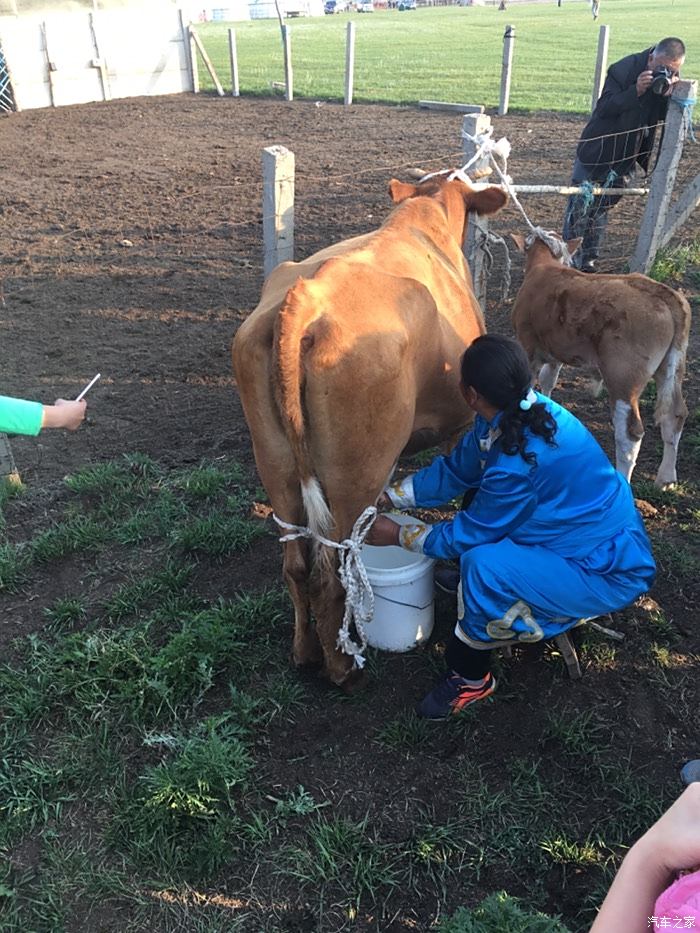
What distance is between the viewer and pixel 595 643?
3.12 meters

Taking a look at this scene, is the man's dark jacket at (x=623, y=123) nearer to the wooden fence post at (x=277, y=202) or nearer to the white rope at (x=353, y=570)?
the wooden fence post at (x=277, y=202)

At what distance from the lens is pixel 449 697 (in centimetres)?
281

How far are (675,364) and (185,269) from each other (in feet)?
16.0

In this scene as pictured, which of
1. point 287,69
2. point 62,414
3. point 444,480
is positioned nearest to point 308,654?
point 444,480

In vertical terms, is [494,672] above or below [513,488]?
below

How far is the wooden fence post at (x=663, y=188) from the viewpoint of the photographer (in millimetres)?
6027

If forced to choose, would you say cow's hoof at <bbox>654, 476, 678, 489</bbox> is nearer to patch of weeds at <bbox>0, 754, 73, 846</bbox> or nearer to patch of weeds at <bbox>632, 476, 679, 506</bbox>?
patch of weeds at <bbox>632, 476, 679, 506</bbox>

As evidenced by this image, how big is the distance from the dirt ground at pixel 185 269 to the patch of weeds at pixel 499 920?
9.0 inches

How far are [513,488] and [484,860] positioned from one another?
3.90 ft

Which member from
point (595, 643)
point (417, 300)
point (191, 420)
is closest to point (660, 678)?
point (595, 643)

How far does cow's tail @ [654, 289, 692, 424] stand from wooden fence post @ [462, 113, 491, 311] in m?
1.28

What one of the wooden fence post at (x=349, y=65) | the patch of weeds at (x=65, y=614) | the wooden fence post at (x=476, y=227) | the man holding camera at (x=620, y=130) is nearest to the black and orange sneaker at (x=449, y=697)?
the patch of weeds at (x=65, y=614)

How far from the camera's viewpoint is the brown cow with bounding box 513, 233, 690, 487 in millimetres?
3967

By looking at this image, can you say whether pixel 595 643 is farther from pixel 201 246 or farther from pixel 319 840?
pixel 201 246
